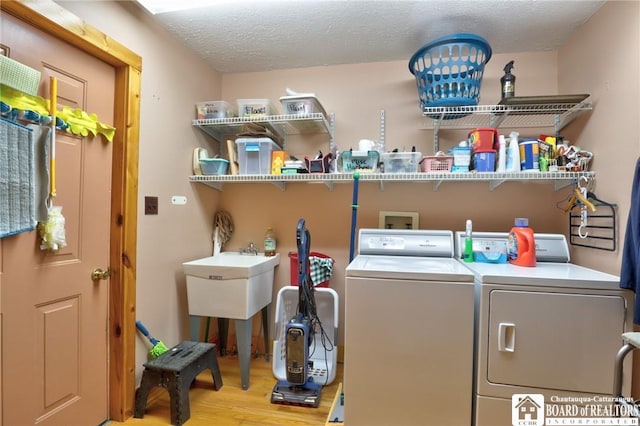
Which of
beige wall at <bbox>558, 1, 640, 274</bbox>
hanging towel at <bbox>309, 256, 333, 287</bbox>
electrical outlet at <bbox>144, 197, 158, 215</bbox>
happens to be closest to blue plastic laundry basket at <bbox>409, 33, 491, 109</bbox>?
beige wall at <bbox>558, 1, 640, 274</bbox>

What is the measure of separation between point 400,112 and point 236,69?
147 cm

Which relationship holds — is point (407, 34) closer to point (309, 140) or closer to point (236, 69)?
point (309, 140)

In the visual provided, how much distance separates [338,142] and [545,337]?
184 centimetres

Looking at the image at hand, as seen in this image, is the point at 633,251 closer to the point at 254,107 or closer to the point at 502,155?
the point at 502,155

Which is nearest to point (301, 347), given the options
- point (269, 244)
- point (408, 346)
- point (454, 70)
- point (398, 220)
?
point (408, 346)

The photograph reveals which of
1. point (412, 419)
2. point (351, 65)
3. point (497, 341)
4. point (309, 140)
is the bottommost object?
point (412, 419)

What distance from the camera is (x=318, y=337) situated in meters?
2.36

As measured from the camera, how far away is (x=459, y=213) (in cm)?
231

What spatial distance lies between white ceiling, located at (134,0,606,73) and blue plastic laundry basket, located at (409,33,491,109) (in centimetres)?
17

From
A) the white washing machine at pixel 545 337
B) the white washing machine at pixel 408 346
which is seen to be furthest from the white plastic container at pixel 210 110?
the white washing machine at pixel 545 337

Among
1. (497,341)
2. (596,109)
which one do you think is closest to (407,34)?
(596,109)

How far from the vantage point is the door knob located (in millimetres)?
1615

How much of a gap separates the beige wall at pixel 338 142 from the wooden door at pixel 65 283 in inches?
9.1

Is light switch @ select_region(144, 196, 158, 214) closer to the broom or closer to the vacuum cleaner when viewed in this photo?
the broom
